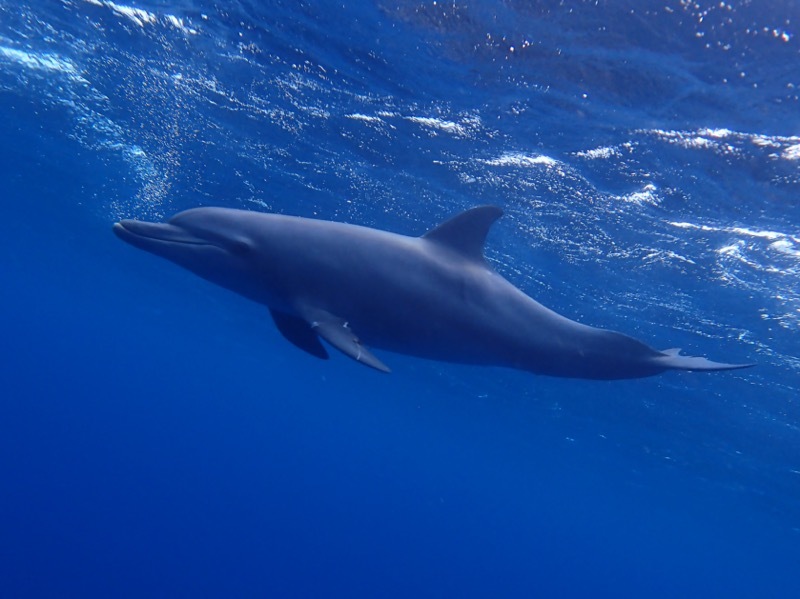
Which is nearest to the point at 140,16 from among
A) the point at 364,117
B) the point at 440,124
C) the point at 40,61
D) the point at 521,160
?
the point at 364,117

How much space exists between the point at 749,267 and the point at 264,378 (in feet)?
184

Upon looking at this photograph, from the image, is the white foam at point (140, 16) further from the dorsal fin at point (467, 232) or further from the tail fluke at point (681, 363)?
the tail fluke at point (681, 363)

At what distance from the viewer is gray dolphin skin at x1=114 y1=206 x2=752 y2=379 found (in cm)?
509

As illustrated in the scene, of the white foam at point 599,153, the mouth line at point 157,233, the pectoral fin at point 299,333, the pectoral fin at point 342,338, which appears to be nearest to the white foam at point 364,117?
the white foam at point 599,153

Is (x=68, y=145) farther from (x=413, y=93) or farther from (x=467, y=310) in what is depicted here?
(x=467, y=310)

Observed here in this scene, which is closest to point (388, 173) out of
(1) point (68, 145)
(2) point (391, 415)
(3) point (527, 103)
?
(3) point (527, 103)

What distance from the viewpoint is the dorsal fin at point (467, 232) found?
5.52 meters

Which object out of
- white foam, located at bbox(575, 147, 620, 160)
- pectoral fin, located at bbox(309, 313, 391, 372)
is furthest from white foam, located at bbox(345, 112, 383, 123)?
pectoral fin, located at bbox(309, 313, 391, 372)

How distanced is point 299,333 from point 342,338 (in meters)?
0.85

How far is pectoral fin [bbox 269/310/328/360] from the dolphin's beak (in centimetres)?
93

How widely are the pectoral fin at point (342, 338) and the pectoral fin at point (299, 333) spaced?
1.50 ft

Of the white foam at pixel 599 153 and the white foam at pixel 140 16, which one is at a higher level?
the white foam at pixel 599 153

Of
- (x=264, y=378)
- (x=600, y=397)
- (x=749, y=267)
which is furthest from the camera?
(x=264, y=378)

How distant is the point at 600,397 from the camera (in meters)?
24.8
